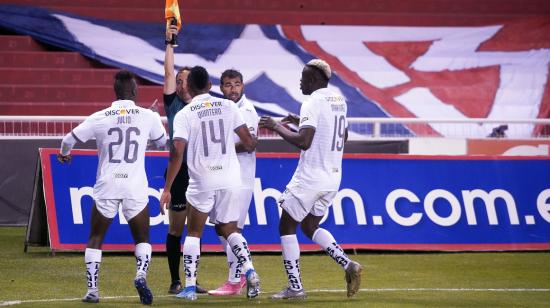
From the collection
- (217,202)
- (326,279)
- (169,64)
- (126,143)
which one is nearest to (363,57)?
(326,279)

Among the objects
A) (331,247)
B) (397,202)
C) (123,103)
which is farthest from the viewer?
(397,202)

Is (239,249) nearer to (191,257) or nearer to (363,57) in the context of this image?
(191,257)

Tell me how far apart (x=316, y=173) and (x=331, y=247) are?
2.26 ft

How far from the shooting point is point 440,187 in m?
15.1

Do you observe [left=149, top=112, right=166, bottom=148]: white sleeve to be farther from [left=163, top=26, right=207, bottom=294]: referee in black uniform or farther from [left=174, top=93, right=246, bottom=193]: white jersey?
[left=163, top=26, right=207, bottom=294]: referee in black uniform

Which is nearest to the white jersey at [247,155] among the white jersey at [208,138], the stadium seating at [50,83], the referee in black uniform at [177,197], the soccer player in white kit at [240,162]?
the soccer player in white kit at [240,162]

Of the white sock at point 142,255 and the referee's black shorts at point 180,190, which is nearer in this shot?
the white sock at point 142,255

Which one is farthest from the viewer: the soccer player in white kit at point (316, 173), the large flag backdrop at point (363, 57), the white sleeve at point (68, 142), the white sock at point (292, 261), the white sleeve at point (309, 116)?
the large flag backdrop at point (363, 57)

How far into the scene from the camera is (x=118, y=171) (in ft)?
33.1

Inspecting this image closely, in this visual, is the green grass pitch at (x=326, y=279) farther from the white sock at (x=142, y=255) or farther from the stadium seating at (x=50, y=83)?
the stadium seating at (x=50, y=83)

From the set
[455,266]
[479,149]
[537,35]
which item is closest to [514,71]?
[537,35]

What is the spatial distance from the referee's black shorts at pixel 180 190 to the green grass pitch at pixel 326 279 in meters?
0.83

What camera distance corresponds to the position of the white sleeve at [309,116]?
411 inches

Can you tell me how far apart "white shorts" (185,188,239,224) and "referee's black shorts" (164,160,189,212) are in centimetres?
73
